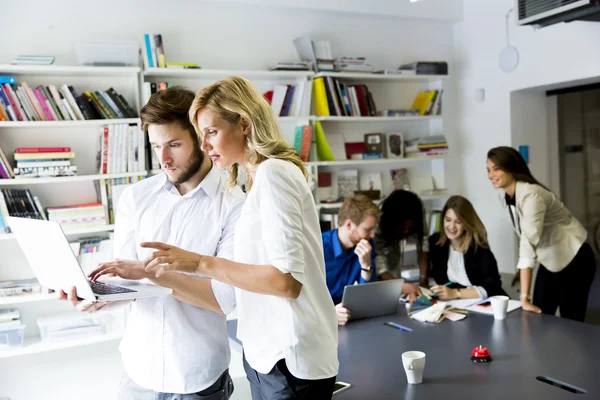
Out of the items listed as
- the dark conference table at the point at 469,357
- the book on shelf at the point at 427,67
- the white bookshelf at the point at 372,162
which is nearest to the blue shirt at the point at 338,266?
the dark conference table at the point at 469,357

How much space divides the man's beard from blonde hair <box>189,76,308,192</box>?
0.69ft

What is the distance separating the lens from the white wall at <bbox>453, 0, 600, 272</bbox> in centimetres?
421

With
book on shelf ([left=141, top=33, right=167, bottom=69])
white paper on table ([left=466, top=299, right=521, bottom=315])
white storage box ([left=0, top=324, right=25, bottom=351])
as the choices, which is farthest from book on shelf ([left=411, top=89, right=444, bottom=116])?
white storage box ([left=0, top=324, right=25, bottom=351])

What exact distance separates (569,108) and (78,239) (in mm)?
3885

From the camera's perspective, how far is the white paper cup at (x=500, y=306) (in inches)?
106

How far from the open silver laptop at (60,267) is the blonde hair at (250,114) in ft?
1.38

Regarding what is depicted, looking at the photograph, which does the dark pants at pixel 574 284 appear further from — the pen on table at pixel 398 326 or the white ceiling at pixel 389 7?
the white ceiling at pixel 389 7

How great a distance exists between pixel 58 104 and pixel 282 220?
2.82m

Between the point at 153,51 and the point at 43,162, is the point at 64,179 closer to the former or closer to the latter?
the point at 43,162

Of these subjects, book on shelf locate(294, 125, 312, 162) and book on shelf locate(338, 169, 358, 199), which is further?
book on shelf locate(338, 169, 358, 199)

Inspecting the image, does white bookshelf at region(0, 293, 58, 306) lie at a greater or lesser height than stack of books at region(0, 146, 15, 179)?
lesser

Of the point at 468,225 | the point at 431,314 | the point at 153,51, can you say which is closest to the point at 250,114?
the point at 431,314

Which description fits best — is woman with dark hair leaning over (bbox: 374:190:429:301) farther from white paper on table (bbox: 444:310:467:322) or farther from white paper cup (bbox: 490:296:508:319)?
white paper cup (bbox: 490:296:508:319)

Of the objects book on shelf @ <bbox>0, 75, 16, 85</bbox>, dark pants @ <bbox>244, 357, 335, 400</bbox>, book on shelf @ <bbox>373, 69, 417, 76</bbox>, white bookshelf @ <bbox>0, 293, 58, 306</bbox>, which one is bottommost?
white bookshelf @ <bbox>0, 293, 58, 306</bbox>
